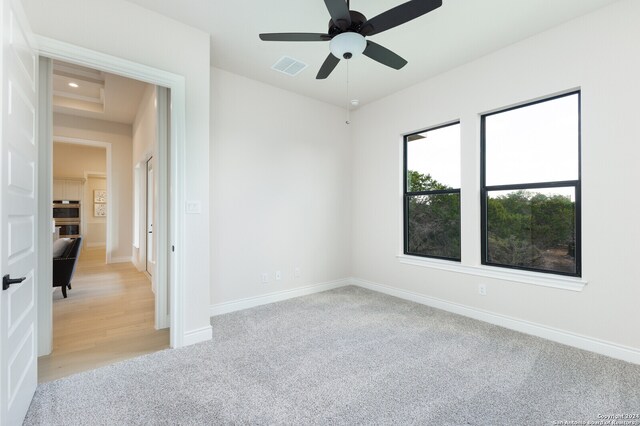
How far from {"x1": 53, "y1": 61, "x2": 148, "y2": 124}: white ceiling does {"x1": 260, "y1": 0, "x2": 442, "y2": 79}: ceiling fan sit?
3818 mm

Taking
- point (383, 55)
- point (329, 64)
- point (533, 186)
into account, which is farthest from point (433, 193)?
point (329, 64)

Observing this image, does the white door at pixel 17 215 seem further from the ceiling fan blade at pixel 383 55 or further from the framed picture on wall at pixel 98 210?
the framed picture on wall at pixel 98 210

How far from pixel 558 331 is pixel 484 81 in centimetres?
265

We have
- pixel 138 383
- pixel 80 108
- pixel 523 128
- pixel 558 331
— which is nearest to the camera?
pixel 138 383

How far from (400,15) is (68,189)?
10471 millimetres

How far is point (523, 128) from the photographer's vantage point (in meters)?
3.12

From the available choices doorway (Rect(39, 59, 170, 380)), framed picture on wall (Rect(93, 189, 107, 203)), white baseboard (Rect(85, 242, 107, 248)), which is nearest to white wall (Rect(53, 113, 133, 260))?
doorway (Rect(39, 59, 170, 380))

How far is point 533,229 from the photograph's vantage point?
3.03m

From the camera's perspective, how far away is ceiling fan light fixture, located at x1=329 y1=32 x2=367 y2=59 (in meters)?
2.03

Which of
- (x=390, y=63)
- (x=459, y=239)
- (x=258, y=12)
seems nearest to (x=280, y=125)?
(x=258, y=12)

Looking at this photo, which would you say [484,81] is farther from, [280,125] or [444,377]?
[444,377]

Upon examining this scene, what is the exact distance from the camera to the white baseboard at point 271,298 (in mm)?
3500

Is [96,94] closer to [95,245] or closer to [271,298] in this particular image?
[271,298]

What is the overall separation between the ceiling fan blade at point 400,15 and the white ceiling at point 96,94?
13.5 feet
